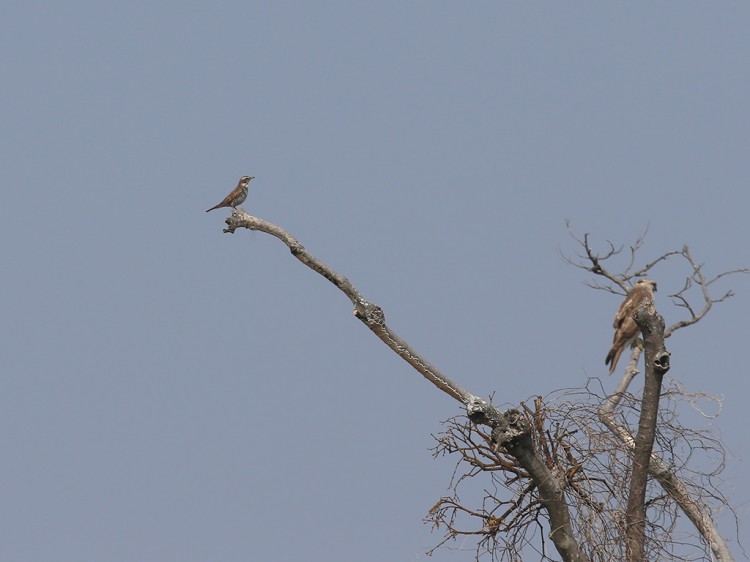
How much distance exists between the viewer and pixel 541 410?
911 cm

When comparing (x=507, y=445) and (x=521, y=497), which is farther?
(x=521, y=497)

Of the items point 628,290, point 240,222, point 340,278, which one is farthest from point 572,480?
point 628,290

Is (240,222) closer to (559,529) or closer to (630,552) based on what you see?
(559,529)

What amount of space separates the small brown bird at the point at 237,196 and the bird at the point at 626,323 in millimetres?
5765

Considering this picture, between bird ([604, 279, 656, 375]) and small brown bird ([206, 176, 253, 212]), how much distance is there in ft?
18.9

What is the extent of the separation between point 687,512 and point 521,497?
6.29 ft

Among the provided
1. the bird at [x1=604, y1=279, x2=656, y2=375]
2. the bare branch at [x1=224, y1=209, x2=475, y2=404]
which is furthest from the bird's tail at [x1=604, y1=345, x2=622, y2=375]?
the bare branch at [x1=224, y1=209, x2=475, y2=404]

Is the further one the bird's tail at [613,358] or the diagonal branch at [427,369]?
the bird's tail at [613,358]

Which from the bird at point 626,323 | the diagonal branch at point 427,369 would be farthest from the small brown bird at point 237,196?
the bird at point 626,323

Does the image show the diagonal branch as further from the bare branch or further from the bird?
the bird

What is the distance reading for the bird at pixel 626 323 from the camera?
605 inches

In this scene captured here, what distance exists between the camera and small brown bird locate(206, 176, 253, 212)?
1259 centimetres

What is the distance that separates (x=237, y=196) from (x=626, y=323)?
5.94 metres

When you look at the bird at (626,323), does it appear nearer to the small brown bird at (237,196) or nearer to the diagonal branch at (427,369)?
the small brown bird at (237,196)
